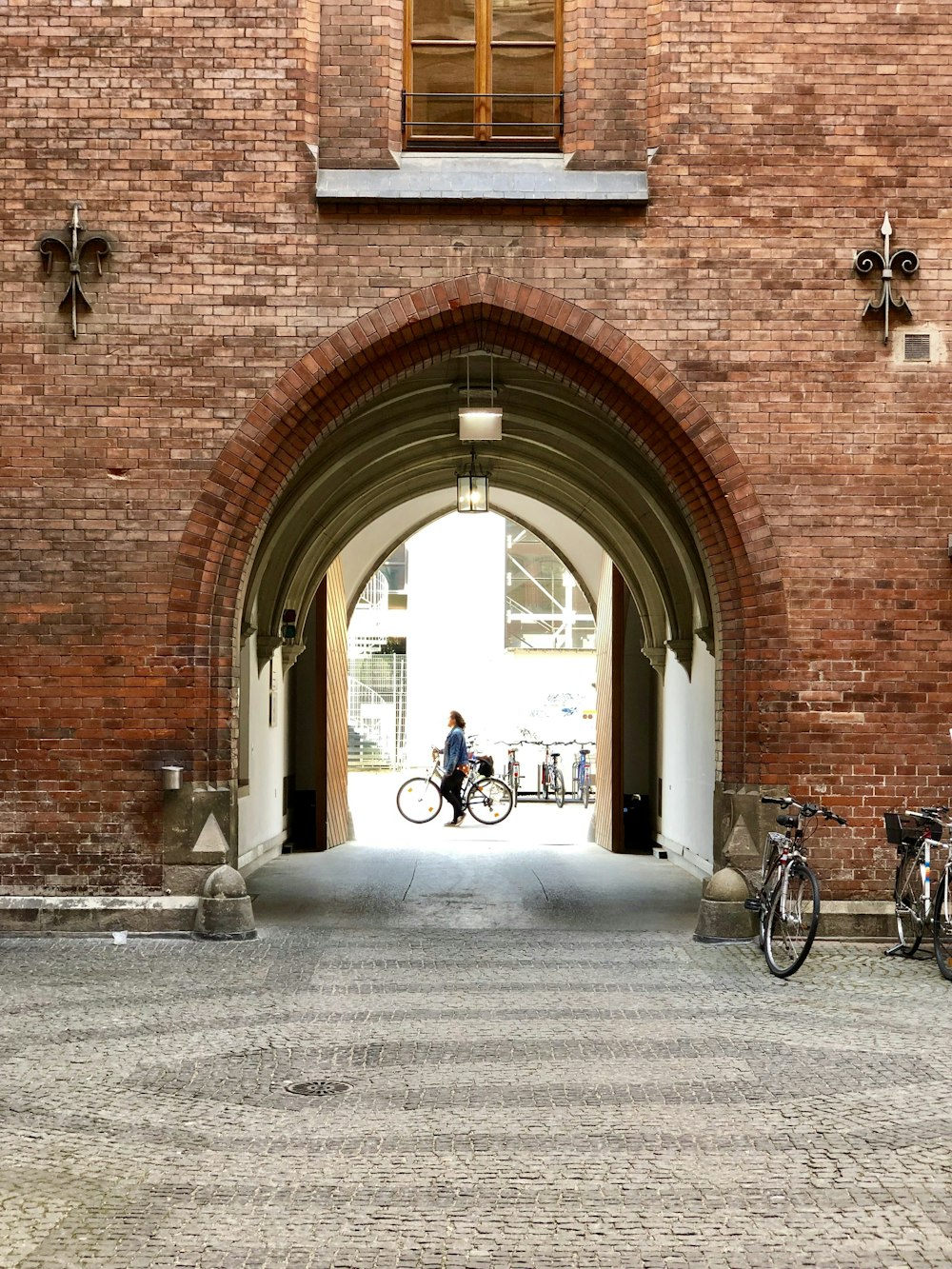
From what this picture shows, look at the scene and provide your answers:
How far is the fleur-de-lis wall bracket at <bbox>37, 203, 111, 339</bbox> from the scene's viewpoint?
Result: 35.4 feet

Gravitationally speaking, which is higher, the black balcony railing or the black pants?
the black balcony railing

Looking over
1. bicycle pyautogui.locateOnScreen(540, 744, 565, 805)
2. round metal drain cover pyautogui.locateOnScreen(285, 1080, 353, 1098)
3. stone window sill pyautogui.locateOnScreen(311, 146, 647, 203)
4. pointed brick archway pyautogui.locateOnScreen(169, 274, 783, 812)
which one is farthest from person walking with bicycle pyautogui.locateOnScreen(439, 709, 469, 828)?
round metal drain cover pyautogui.locateOnScreen(285, 1080, 353, 1098)

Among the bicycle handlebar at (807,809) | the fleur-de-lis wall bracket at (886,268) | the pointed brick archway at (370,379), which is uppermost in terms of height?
the fleur-de-lis wall bracket at (886,268)

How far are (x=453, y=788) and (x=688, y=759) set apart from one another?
5840mm

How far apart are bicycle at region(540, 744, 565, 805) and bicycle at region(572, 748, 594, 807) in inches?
12.4

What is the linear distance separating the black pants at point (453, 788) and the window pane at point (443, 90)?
11.8 meters

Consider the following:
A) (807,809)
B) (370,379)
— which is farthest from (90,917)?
(807,809)

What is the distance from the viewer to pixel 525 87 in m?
11.4

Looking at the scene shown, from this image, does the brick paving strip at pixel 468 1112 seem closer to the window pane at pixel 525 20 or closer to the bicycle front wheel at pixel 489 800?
the window pane at pixel 525 20

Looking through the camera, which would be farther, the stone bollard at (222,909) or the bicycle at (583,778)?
the bicycle at (583,778)

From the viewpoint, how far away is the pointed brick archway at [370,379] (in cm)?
1088

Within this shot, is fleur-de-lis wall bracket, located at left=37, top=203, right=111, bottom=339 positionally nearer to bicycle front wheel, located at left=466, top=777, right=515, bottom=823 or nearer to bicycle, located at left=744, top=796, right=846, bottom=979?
bicycle, located at left=744, top=796, right=846, bottom=979

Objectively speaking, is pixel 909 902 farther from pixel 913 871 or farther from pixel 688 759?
pixel 688 759

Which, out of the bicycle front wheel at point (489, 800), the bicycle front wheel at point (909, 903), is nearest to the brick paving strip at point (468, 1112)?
the bicycle front wheel at point (909, 903)
